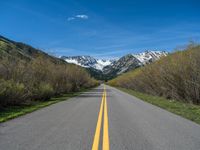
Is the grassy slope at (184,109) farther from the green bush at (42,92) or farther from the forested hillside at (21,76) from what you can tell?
the green bush at (42,92)

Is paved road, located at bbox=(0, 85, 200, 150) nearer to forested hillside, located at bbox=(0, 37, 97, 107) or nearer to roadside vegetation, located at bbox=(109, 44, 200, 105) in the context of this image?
forested hillside, located at bbox=(0, 37, 97, 107)

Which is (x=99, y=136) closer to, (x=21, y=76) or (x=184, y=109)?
(x=184, y=109)

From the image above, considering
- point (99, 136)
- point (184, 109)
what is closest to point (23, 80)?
point (184, 109)

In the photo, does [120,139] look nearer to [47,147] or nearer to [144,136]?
[144,136]

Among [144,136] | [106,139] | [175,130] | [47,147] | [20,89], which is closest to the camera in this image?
[47,147]

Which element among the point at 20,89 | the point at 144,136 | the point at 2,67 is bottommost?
the point at 144,136

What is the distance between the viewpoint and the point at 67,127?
745 cm

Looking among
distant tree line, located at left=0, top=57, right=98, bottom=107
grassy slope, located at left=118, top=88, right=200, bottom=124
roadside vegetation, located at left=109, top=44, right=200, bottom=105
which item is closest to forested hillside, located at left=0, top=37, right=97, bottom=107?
distant tree line, located at left=0, top=57, right=98, bottom=107

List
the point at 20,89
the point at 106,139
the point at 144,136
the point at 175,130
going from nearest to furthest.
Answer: the point at 106,139, the point at 144,136, the point at 175,130, the point at 20,89

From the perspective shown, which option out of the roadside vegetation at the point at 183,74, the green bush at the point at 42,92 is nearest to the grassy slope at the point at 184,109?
the roadside vegetation at the point at 183,74

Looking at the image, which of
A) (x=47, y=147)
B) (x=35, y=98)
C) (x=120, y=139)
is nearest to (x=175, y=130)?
(x=120, y=139)

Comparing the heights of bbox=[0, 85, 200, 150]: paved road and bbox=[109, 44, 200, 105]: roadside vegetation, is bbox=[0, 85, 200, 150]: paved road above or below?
below

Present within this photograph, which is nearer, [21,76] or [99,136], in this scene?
[99,136]

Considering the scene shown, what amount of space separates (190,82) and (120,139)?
1213 centimetres
